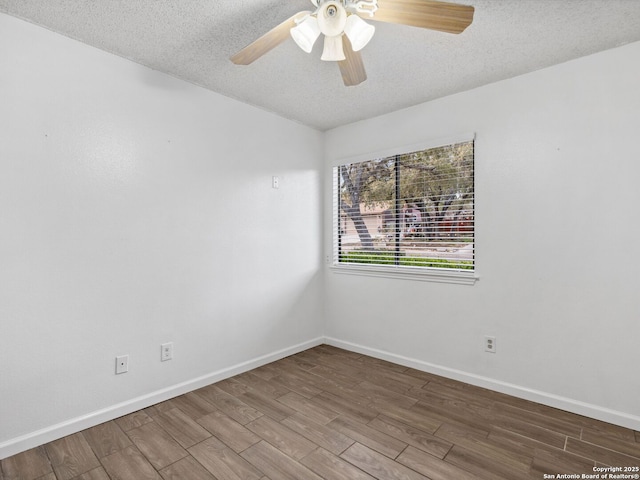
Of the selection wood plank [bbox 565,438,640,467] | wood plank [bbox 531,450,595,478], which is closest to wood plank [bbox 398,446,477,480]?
wood plank [bbox 531,450,595,478]

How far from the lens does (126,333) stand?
227 centimetres

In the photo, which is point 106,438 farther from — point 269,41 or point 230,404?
point 269,41

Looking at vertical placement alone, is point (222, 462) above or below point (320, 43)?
below

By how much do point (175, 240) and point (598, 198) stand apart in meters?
2.90

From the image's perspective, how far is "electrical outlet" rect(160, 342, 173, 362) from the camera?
2451 mm

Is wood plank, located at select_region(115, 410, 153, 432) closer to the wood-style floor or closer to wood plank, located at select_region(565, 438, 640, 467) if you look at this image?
the wood-style floor

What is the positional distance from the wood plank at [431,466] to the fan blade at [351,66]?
2.14m

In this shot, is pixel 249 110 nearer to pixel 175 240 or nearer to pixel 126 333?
pixel 175 240

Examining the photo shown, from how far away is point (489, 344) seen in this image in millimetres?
2656

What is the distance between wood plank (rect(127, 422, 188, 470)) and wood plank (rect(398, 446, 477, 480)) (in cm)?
120

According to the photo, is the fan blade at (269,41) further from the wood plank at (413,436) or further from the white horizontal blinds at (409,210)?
the wood plank at (413,436)

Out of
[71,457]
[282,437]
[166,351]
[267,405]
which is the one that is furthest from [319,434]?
[71,457]

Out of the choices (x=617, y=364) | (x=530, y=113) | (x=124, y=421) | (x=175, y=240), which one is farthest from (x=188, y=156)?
(x=617, y=364)

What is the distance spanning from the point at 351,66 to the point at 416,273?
1.84 m
